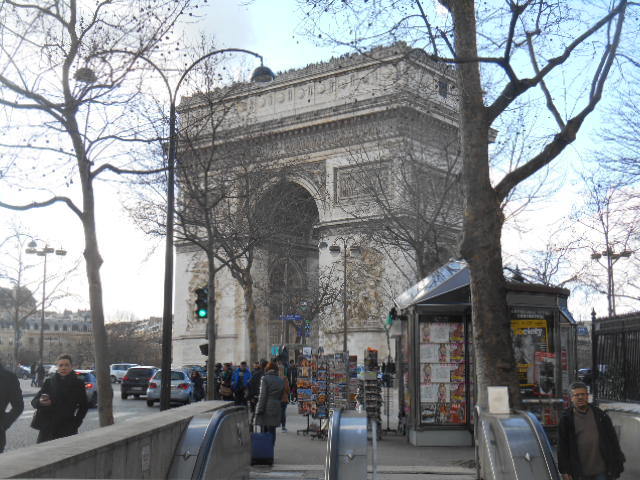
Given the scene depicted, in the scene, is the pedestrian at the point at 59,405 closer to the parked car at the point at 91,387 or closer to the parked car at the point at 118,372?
the parked car at the point at 91,387

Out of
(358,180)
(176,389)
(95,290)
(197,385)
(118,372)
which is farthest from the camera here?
(118,372)

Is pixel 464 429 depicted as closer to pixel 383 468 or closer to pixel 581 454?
pixel 383 468

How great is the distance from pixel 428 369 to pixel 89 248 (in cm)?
635

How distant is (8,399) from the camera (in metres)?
9.60

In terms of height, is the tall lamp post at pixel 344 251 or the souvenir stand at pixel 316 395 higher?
the tall lamp post at pixel 344 251

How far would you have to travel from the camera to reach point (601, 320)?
570 inches

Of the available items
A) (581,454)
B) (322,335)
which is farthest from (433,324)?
(322,335)

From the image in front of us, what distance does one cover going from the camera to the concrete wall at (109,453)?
16.4ft

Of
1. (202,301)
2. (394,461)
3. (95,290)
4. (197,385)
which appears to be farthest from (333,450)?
(197,385)

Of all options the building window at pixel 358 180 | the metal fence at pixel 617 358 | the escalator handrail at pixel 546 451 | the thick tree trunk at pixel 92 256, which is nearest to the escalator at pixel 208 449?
the escalator handrail at pixel 546 451

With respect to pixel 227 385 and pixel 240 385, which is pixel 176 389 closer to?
pixel 227 385

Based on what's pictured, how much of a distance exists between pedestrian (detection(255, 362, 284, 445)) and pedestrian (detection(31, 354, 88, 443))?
213 inches

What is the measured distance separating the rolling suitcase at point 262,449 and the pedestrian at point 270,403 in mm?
695

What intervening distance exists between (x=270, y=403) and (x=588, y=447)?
766 centimetres
